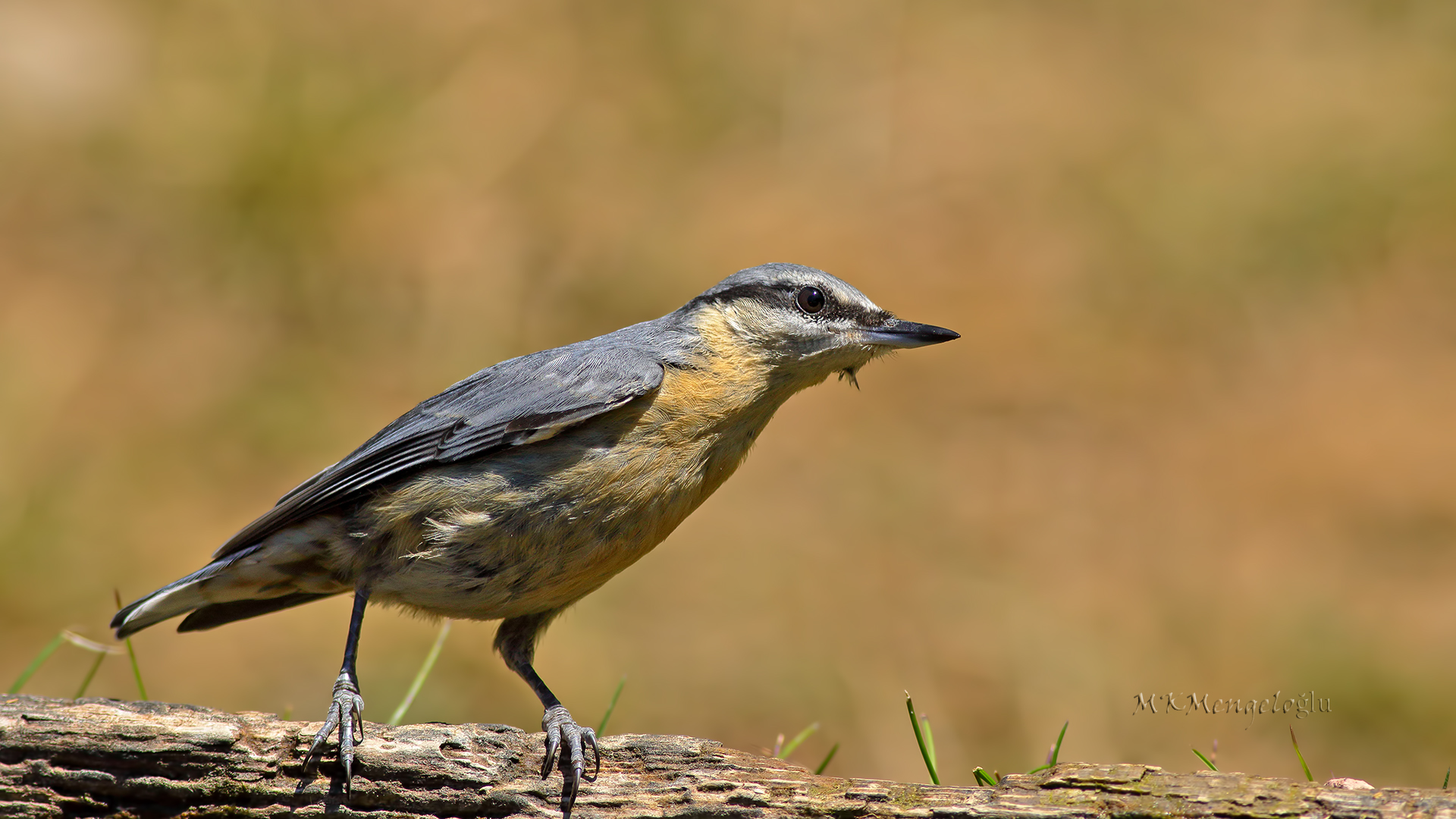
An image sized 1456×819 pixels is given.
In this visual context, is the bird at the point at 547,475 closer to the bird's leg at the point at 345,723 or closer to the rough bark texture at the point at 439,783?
the bird's leg at the point at 345,723

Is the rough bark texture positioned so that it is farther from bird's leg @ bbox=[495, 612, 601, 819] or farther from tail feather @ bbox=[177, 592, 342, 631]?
tail feather @ bbox=[177, 592, 342, 631]

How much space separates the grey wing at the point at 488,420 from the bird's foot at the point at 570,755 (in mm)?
1100

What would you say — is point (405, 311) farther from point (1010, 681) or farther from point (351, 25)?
point (1010, 681)

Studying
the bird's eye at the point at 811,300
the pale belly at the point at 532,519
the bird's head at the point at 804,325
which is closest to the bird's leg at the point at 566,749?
the pale belly at the point at 532,519

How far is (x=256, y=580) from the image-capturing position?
4.76 metres

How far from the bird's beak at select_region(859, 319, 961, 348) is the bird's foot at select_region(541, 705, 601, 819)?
1983 millimetres

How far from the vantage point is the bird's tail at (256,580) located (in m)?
4.61

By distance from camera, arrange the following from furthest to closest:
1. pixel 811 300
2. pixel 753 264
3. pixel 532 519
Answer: pixel 753 264
pixel 811 300
pixel 532 519

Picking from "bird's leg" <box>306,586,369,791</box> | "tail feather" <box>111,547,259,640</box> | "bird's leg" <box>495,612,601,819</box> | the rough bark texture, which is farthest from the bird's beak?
"tail feather" <box>111,547,259,640</box>

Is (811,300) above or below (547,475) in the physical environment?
above

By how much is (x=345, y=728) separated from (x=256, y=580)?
1.31 m

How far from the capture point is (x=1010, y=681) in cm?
777

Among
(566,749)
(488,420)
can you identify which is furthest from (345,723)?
(488,420)

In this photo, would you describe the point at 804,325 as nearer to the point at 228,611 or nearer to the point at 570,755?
the point at 570,755
